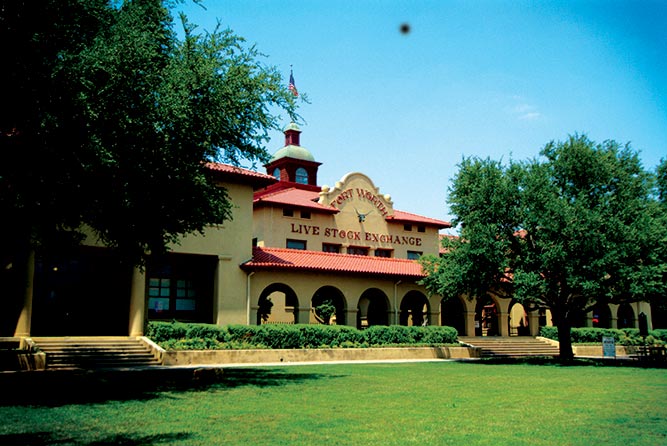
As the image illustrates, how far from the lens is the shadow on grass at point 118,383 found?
39.8ft

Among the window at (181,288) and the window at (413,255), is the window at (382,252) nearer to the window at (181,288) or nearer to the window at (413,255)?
the window at (413,255)

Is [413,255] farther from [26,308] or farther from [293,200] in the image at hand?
[26,308]

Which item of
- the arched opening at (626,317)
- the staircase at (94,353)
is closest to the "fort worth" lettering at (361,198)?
the staircase at (94,353)

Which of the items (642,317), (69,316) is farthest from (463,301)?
(69,316)

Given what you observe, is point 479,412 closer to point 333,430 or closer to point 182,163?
point 333,430

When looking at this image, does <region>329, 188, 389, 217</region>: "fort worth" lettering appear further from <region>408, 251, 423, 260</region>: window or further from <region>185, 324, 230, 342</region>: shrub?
<region>185, 324, 230, 342</region>: shrub

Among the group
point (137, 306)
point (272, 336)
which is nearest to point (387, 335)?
point (272, 336)

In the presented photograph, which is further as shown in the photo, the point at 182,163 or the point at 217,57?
the point at 217,57

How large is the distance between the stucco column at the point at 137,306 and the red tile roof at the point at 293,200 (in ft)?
37.1

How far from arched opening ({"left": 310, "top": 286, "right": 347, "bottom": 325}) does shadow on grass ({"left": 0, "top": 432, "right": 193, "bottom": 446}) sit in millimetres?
23094

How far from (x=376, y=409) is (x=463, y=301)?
25.2 metres

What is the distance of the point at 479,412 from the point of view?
422 inches

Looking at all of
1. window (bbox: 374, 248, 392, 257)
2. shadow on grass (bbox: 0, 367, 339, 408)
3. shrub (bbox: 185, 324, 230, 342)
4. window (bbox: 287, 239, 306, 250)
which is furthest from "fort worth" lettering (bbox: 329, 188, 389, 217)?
shadow on grass (bbox: 0, 367, 339, 408)

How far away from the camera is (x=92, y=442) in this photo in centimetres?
780
